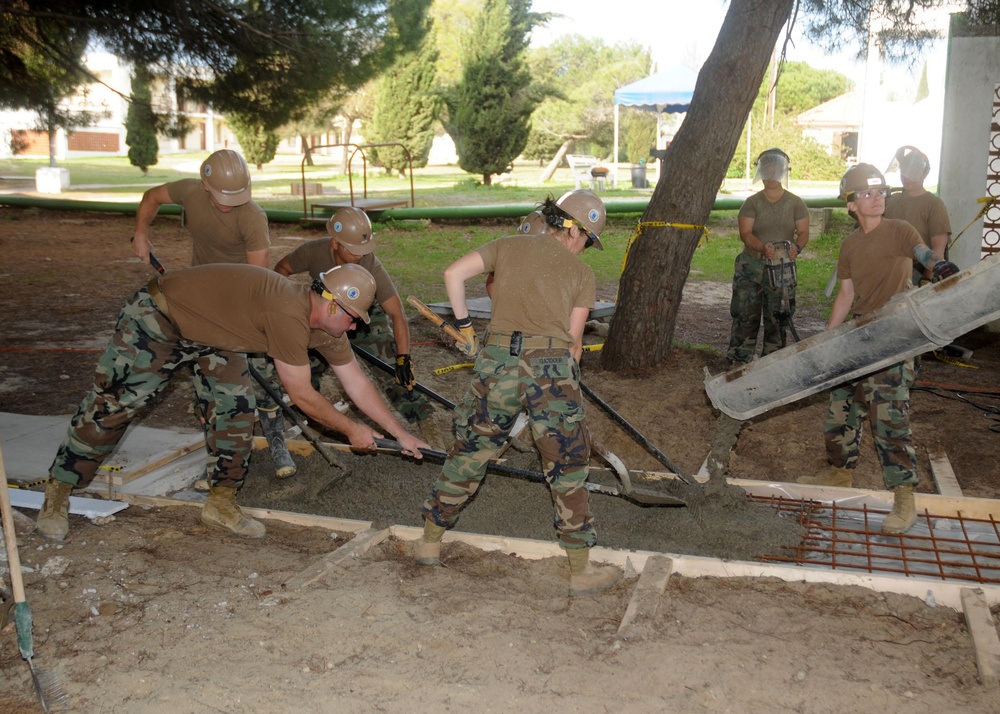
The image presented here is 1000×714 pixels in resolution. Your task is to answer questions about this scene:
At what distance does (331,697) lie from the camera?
9.41ft

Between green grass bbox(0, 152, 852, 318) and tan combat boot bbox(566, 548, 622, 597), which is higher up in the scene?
green grass bbox(0, 152, 852, 318)

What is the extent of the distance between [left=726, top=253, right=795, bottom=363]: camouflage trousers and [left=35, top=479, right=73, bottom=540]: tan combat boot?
15.1 feet

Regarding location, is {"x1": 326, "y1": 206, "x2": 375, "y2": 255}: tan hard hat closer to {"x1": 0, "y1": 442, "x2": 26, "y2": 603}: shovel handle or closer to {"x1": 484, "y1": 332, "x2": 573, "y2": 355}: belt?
{"x1": 484, "y1": 332, "x2": 573, "y2": 355}: belt

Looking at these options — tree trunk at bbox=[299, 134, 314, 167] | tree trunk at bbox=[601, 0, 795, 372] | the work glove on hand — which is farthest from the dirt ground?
tree trunk at bbox=[299, 134, 314, 167]

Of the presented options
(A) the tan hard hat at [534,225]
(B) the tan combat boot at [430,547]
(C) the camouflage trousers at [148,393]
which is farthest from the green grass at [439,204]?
(B) the tan combat boot at [430,547]

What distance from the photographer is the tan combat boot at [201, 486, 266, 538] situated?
4.13 m

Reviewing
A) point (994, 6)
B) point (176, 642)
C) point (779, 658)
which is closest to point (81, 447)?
point (176, 642)

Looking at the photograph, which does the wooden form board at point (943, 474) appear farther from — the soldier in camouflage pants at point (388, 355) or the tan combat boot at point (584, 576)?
the soldier in camouflage pants at point (388, 355)

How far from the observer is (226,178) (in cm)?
465

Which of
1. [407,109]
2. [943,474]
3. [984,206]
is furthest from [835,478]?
[407,109]

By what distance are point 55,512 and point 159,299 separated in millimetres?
1051

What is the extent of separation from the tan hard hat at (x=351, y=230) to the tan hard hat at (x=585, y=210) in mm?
1416

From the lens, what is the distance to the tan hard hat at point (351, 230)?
4656 millimetres

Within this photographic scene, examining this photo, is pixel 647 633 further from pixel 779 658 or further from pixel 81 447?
pixel 81 447
